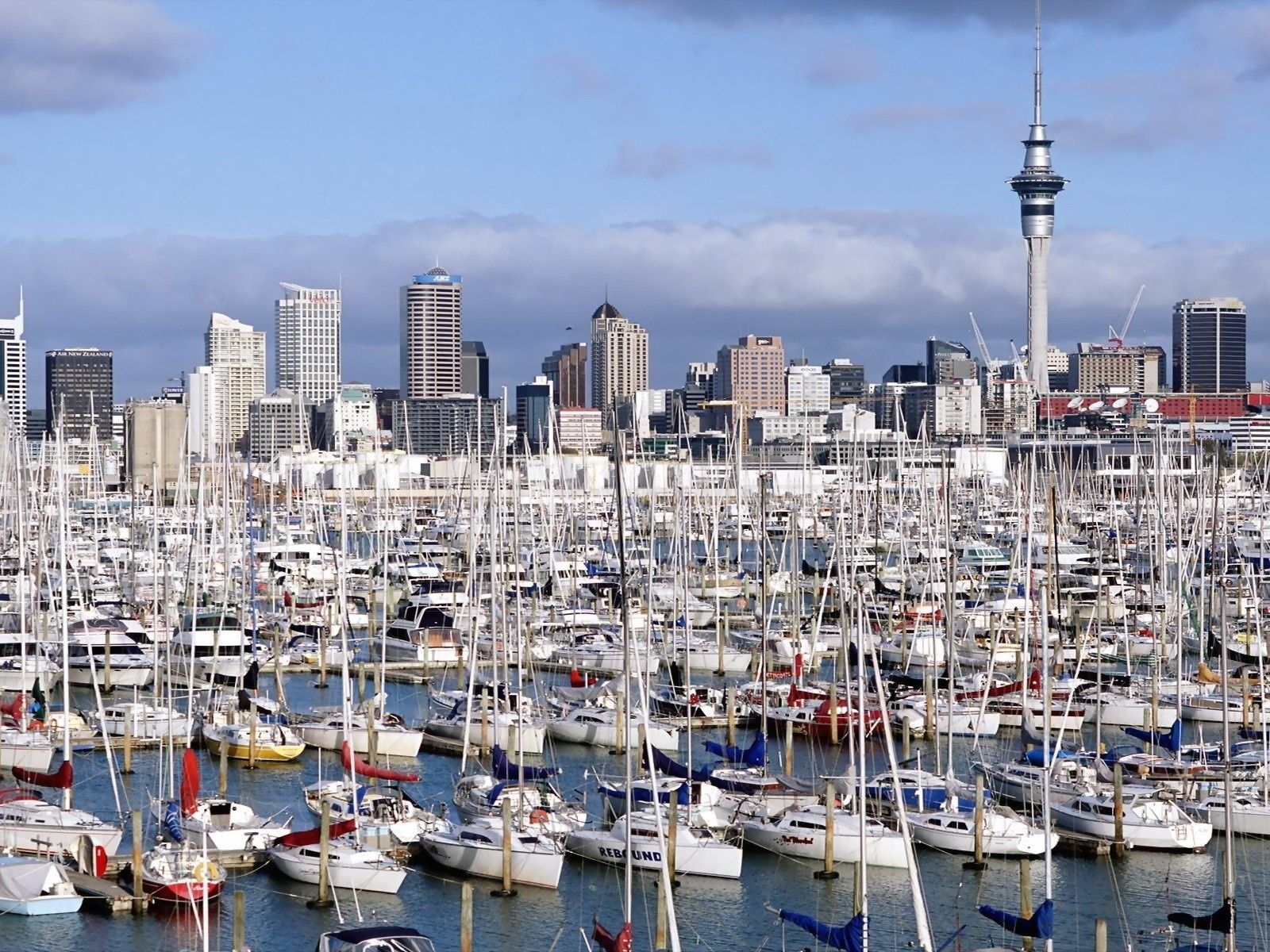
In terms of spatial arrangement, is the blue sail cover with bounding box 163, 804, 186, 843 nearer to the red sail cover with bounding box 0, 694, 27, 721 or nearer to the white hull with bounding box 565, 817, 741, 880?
the white hull with bounding box 565, 817, 741, 880

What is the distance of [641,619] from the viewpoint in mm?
49031

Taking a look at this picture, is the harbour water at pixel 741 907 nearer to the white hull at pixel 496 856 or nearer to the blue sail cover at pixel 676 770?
the white hull at pixel 496 856

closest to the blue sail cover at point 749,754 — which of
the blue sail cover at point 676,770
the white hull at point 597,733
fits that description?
the blue sail cover at point 676,770

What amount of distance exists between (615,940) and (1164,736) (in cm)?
1584

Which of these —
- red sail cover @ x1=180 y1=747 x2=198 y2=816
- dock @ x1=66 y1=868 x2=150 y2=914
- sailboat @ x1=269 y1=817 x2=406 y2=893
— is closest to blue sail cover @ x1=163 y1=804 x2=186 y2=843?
red sail cover @ x1=180 y1=747 x2=198 y2=816

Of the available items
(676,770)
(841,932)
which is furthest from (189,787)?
(841,932)

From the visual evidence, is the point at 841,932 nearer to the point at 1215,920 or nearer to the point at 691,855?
the point at 1215,920

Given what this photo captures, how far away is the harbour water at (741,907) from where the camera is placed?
25.0 metres

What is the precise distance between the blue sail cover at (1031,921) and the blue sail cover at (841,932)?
199 cm

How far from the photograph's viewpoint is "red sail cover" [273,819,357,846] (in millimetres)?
26797

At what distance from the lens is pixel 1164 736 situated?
3481 cm

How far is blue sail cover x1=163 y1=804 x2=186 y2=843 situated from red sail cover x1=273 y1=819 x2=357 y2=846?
1.32 m

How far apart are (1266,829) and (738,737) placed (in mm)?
11028

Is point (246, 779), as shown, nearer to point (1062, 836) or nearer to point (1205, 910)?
point (1062, 836)
